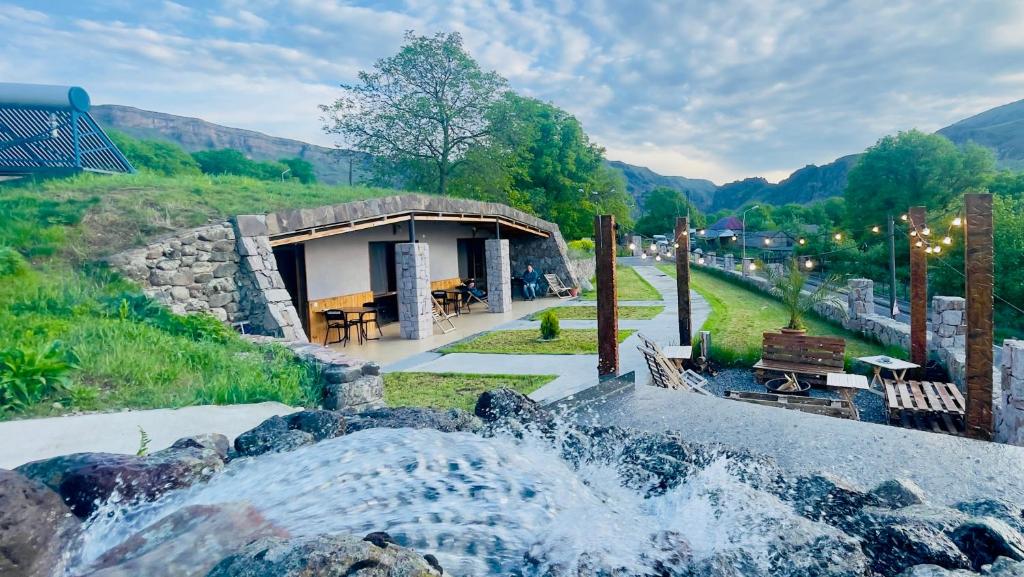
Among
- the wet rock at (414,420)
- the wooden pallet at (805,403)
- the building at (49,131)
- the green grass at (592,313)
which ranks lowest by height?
the wooden pallet at (805,403)

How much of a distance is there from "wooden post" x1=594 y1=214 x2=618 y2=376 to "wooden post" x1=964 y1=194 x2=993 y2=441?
3.25 meters

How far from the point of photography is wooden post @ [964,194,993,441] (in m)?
4.95

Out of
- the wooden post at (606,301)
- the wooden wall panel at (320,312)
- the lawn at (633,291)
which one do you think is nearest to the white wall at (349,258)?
the wooden wall panel at (320,312)

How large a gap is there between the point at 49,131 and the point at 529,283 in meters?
14.7

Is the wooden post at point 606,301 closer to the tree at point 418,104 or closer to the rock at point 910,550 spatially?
the rock at point 910,550

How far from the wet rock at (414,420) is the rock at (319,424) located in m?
0.07

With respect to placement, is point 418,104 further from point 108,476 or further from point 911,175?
point 911,175

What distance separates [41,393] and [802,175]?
15256cm

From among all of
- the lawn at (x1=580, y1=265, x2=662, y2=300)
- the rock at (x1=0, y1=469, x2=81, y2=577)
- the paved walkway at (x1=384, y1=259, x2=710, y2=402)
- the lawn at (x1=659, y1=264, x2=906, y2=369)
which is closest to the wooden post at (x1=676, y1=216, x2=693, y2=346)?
the lawn at (x1=659, y1=264, x2=906, y2=369)

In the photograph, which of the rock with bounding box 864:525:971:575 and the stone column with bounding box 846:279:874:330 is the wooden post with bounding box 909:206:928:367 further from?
the rock with bounding box 864:525:971:575

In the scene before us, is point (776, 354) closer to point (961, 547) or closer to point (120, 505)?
point (961, 547)

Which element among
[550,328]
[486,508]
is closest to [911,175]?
[550,328]

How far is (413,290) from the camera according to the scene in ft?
38.3

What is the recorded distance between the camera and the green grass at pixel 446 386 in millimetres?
6516
